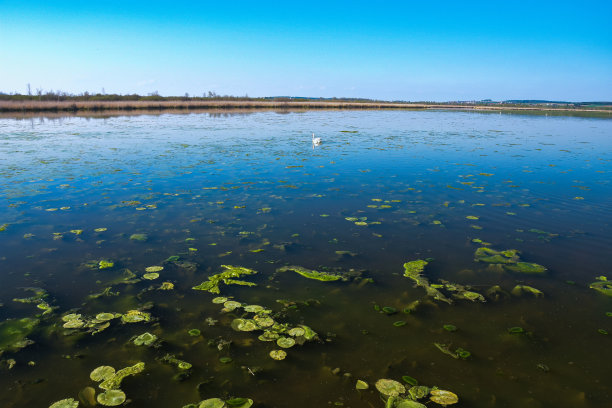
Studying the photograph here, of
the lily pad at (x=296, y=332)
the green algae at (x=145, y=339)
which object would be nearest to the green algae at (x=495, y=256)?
the lily pad at (x=296, y=332)

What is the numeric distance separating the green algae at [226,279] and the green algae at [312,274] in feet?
1.78

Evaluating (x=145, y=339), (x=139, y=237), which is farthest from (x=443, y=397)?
(x=139, y=237)

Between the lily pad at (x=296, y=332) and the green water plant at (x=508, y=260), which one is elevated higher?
the green water plant at (x=508, y=260)

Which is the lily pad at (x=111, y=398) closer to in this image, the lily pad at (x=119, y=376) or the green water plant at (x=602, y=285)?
the lily pad at (x=119, y=376)

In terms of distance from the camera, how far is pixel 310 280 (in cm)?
501

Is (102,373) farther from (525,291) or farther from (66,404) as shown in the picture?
(525,291)

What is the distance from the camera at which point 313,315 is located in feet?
13.8

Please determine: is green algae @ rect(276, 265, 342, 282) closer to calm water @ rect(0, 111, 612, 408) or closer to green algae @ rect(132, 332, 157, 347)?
calm water @ rect(0, 111, 612, 408)

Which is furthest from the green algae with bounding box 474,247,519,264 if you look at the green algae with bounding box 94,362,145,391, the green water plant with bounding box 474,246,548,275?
the green algae with bounding box 94,362,145,391

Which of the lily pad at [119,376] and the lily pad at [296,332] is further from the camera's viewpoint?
the lily pad at [296,332]

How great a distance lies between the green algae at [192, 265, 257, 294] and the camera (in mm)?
4730

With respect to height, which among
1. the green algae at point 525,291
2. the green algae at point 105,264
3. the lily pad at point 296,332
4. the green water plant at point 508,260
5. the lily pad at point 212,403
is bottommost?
the lily pad at point 212,403

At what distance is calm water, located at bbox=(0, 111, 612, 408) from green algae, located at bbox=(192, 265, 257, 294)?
0.12 m

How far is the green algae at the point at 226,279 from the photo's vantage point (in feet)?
15.5
